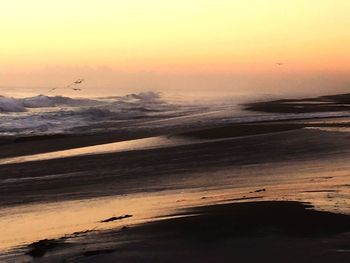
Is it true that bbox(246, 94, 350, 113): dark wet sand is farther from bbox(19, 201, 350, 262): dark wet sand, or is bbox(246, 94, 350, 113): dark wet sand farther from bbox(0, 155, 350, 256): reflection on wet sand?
bbox(19, 201, 350, 262): dark wet sand

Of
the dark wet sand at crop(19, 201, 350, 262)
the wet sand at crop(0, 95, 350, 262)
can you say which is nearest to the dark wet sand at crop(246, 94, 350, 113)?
the wet sand at crop(0, 95, 350, 262)

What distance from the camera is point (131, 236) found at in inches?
240

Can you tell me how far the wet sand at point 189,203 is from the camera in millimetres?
5456

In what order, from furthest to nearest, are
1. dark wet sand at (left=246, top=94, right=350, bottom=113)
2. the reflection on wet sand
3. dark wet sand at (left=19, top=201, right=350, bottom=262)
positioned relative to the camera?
dark wet sand at (left=246, top=94, right=350, bottom=113) < the reflection on wet sand < dark wet sand at (left=19, top=201, right=350, bottom=262)

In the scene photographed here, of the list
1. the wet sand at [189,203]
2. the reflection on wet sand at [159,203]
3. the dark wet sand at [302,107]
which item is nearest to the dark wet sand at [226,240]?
the wet sand at [189,203]

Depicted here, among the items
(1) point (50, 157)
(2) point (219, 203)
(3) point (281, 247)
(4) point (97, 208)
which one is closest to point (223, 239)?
(3) point (281, 247)

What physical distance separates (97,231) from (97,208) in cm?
176

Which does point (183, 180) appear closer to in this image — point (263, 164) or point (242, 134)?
point (263, 164)

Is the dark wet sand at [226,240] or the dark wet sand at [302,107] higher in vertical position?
the dark wet sand at [302,107]

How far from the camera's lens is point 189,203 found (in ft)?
26.2

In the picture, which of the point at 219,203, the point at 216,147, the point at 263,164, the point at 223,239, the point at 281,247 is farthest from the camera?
the point at 216,147

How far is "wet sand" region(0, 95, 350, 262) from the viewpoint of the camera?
215 inches

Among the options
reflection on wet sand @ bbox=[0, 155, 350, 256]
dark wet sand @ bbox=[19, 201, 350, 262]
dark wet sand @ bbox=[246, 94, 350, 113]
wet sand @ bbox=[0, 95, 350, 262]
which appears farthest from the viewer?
dark wet sand @ bbox=[246, 94, 350, 113]

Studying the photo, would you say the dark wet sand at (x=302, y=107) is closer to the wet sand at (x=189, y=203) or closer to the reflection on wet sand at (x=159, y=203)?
the wet sand at (x=189, y=203)
